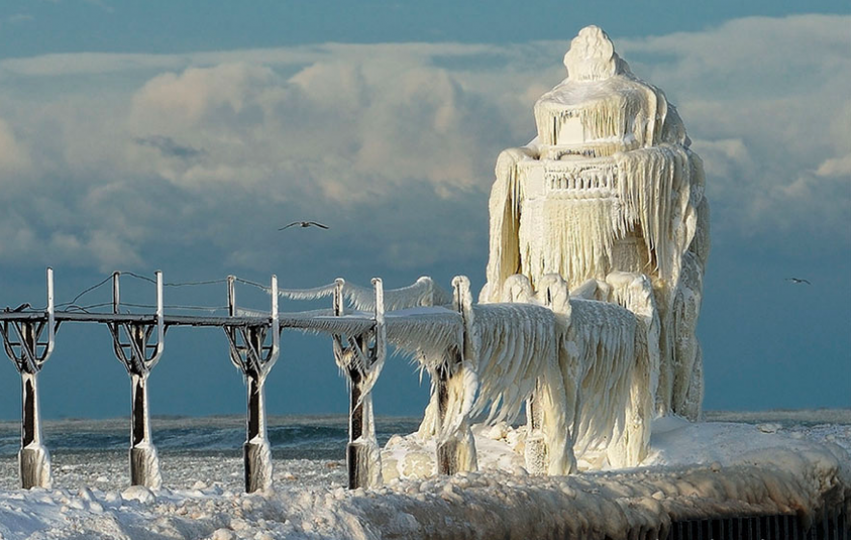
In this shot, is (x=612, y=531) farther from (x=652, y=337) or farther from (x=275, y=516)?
(x=652, y=337)

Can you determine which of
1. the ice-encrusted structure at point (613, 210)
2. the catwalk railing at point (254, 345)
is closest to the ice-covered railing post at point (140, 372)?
the catwalk railing at point (254, 345)

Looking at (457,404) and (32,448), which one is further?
(457,404)

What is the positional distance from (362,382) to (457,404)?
215 centimetres

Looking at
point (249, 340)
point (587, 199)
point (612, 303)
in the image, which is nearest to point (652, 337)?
point (612, 303)

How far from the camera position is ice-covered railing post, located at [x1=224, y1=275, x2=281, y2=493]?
2034 cm

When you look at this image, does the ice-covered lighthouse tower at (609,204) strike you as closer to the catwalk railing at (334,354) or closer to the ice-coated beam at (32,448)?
the catwalk railing at (334,354)

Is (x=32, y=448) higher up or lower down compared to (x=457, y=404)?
lower down

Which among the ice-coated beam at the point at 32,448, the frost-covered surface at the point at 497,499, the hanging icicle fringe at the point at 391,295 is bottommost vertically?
the frost-covered surface at the point at 497,499

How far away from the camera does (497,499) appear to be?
19516 millimetres

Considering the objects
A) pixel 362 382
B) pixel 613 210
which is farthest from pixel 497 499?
pixel 613 210

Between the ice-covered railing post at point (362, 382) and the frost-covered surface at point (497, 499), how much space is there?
0.49m

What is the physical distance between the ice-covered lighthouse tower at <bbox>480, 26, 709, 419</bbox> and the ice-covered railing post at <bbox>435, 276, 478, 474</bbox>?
17.3ft

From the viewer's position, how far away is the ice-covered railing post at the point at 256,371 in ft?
66.7

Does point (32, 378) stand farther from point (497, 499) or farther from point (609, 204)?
point (609, 204)
